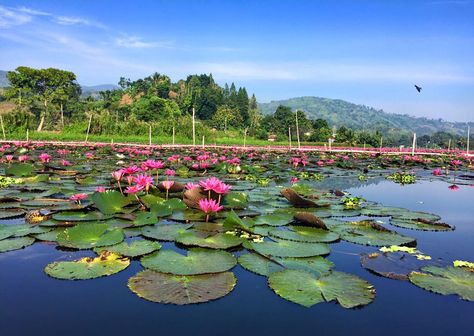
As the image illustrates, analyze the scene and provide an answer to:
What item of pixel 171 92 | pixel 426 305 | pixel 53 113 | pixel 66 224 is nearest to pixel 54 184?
pixel 66 224

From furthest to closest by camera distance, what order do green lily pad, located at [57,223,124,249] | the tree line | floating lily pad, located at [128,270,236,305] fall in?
the tree line
green lily pad, located at [57,223,124,249]
floating lily pad, located at [128,270,236,305]

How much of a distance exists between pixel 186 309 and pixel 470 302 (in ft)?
5.17

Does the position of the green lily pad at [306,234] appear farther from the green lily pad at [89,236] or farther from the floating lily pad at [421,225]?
the green lily pad at [89,236]

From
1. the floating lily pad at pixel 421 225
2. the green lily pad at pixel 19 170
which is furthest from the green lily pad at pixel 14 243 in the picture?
the green lily pad at pixel 19 170

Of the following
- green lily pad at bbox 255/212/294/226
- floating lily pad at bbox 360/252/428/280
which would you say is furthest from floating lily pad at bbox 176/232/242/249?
floating lily pad at bbox 360/252/428/280

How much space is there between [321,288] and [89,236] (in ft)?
6.26

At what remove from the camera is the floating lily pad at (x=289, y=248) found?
9.14ft

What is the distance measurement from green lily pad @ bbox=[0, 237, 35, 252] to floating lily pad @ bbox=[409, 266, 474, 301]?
283cm

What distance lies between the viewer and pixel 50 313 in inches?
73.0

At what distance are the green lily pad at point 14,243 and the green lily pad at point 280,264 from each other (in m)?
1.69

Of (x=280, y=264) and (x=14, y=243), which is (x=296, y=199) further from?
(x=14, y=243)

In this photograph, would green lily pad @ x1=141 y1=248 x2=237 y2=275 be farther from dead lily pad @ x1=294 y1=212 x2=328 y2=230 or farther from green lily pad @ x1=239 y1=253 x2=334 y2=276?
dead lily pad @ x1=294 y1=212 x2=328 y2=230

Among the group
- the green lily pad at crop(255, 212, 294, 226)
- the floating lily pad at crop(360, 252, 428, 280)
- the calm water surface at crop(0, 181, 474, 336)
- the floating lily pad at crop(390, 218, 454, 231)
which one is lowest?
the calm water surface at crop(0, 181, 474, 336)

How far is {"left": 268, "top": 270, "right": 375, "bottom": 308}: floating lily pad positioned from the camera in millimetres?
2039
